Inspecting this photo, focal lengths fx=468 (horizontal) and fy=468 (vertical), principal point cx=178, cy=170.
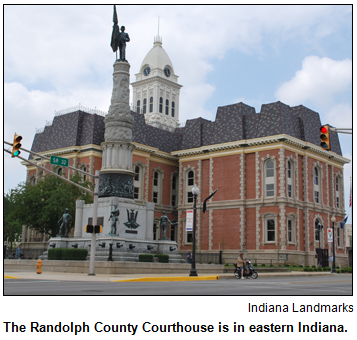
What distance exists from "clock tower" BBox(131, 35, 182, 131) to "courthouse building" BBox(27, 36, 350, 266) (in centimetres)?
1925

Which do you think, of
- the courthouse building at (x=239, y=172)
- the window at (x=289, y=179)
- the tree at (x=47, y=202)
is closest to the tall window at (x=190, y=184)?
the courthouse building at (x=239, y=172)

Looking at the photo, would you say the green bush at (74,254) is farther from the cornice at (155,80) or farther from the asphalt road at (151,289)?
the cornice at (155,80)

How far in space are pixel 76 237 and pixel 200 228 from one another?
28892 millimetres

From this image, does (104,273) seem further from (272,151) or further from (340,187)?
(340,187)

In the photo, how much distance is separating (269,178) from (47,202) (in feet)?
85.3

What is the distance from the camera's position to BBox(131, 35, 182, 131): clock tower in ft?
290

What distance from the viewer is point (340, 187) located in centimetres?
6569

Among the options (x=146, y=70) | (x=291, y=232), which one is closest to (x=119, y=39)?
(x=291, y=232)

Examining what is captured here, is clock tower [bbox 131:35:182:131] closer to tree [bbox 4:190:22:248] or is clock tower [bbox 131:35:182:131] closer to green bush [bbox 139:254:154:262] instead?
tree [bbox 4:190:22:248]

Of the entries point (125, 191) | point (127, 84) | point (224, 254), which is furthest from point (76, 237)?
point (224, 254)

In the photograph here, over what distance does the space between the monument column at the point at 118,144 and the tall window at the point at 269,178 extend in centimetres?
2626

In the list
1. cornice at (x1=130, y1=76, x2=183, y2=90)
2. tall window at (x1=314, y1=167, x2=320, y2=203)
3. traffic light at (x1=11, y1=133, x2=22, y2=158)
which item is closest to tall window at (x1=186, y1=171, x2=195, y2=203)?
tall window at (x1=314, y1=167, x2=320, y2=203)

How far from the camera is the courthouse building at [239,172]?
55562 millimetres

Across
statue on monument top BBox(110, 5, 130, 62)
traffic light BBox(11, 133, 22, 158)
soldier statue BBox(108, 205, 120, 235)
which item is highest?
statue on monument top BBox(110, 5, 130, 62)
